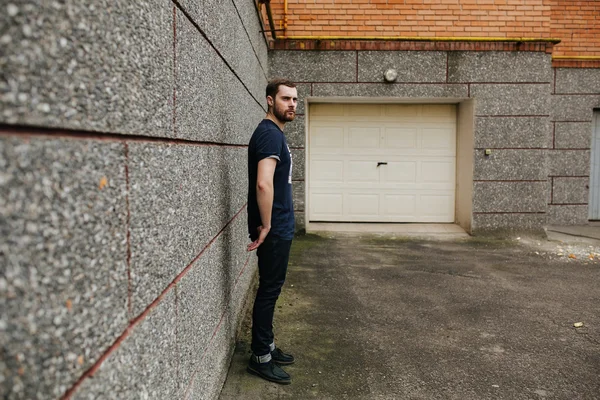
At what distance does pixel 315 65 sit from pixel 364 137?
1.70m

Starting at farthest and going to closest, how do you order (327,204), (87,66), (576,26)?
1. (576,26)
2. (327,204)
3. (87,66)

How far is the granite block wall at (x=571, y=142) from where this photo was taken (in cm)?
979

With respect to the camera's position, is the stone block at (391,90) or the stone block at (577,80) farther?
the stone block at (577,80)

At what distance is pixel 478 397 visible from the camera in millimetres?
3184

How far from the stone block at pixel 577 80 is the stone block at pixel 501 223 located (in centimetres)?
293

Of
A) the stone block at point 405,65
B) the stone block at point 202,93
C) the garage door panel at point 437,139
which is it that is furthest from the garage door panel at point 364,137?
the stone block at point 202,93

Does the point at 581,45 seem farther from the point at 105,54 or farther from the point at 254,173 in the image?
the point at 105,54

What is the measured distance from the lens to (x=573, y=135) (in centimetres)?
986

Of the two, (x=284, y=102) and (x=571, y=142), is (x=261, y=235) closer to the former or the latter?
(x=284, y=102)

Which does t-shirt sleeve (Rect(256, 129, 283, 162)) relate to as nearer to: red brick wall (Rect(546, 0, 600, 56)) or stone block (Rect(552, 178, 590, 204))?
stone block (Rect(552, 178, 590, 204))

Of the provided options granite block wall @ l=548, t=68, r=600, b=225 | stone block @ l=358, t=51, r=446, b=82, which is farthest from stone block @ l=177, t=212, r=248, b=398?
granite block wall @ l=548, t=68, r=600, b=225

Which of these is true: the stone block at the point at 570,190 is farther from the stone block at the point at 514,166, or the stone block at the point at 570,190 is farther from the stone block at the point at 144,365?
the stone block at the point at 144,365

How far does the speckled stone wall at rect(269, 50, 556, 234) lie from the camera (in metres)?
8.66

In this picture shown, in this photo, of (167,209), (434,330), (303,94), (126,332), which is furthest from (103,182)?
(303,94)
